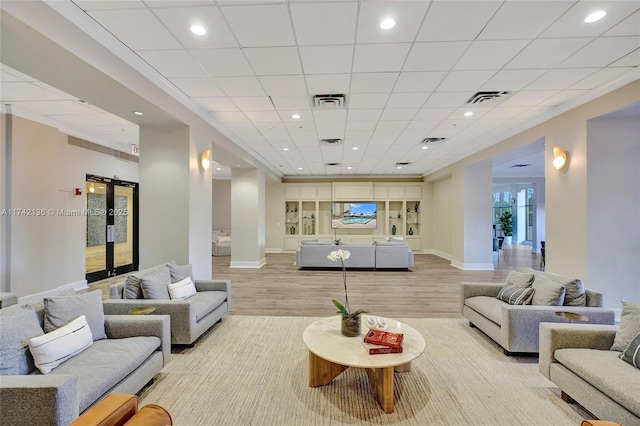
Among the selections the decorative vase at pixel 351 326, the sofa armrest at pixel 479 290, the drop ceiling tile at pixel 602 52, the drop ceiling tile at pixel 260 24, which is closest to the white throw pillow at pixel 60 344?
the decorative vase at pixel 351 326

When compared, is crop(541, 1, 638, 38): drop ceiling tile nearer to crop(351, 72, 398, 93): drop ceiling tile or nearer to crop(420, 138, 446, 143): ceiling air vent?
crop(351, 72, 398, 93): drop ceiling tile

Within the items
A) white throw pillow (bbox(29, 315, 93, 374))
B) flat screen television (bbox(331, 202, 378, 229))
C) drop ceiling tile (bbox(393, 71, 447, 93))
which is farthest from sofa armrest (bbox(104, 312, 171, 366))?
flat screen television (bbox(331, 202, 378, 229))

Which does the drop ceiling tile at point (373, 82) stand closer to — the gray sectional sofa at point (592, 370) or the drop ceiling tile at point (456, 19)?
the drop ceiling tile at point (456, 19)

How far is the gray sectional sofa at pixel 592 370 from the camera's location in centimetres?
181

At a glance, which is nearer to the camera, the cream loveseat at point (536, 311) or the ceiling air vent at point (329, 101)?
the cream loveseat at point (536, 311)

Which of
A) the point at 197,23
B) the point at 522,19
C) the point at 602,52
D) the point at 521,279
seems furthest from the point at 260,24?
the point at 521,279

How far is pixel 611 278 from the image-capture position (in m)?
4.02

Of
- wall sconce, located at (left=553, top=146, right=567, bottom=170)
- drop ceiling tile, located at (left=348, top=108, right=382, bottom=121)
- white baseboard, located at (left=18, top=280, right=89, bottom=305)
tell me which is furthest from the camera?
white baseboard, located at (left=18, top=280, right=89, bottom=305)

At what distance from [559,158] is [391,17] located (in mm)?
3763

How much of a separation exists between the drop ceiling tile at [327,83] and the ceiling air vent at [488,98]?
1863mm

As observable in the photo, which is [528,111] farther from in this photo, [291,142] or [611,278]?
[291,142]

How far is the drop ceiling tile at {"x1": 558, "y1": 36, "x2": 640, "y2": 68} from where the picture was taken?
108 inches

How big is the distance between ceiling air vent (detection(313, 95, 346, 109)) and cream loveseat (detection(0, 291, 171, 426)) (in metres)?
3.32

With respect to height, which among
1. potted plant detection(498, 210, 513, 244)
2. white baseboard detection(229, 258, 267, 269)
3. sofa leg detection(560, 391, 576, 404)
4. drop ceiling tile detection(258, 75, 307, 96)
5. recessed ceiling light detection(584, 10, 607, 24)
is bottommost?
sofa leg detection(560, 391, 576, 404)
